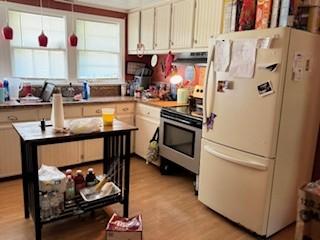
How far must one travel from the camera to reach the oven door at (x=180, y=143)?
2.84 m

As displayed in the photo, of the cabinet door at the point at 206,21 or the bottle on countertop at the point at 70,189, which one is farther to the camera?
the cabinet door at the point at 206,21

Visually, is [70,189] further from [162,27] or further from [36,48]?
[162,27]

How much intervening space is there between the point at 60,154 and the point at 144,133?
1146 millimetres

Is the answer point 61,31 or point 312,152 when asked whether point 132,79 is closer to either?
point 61,31

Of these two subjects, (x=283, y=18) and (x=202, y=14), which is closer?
(x=283, y=18)

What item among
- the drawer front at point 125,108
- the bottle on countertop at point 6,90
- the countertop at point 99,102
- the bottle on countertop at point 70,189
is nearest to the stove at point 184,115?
the countertop at point 99,102

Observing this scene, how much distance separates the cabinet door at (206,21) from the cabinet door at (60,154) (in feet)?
6.65

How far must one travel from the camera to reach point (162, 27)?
11.7 ft

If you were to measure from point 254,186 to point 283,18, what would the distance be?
1310 mm

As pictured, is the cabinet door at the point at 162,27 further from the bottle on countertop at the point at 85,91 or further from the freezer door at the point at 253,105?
the freezer door at the point at 253,105

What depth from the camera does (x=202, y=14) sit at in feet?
9.78

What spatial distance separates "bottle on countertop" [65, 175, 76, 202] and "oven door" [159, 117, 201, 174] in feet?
4.22

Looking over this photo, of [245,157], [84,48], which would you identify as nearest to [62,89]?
[84,48]

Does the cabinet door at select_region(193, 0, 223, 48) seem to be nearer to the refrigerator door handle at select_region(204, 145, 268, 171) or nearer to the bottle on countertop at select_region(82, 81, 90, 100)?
the refrigerator door handle at select_region(204, 145, 268, 171)
